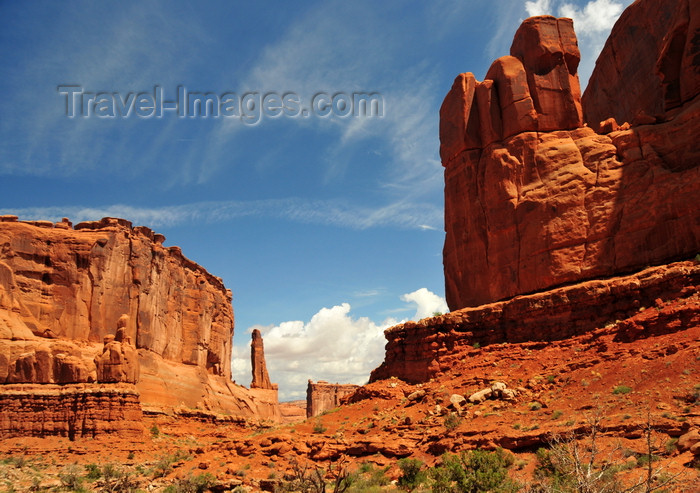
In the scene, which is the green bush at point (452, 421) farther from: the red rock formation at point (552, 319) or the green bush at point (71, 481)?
the green bush at point (71, 481)

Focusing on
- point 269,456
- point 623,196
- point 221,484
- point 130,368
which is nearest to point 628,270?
point 623,196

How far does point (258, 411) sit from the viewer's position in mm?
76500

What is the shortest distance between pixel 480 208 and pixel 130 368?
27073 mm

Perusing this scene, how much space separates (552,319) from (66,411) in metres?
31.7

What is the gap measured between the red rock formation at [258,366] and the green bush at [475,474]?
74043mm

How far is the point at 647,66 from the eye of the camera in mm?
36438

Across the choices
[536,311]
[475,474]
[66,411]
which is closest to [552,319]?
[536,311]

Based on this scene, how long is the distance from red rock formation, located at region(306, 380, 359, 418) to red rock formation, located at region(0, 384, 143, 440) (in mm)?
75725

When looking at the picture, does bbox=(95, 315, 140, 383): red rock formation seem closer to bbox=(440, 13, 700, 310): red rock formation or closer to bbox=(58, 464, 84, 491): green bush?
bbox=(58, 464, 84, 491): green bush

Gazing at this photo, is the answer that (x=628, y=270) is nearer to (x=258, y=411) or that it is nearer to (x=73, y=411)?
(x=73, y=411)

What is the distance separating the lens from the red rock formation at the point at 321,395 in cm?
11462

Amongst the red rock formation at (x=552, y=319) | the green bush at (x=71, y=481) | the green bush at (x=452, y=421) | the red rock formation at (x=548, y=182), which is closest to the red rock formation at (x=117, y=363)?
the green bush at (x=71, y=481)

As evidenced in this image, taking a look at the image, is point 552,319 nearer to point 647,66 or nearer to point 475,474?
point 475,474

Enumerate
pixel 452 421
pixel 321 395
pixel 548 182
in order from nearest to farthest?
pixel 452 421, pixel 548 182, pixel 321 395
